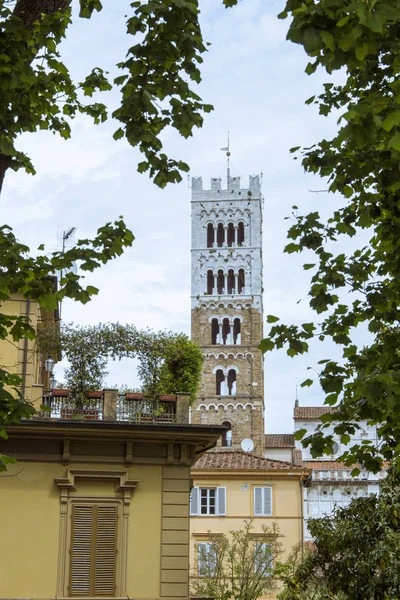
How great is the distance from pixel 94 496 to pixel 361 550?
19.9 ft

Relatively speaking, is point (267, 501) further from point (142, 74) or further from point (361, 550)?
point (142, 74)

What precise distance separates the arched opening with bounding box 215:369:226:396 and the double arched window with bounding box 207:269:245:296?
23.4 feet

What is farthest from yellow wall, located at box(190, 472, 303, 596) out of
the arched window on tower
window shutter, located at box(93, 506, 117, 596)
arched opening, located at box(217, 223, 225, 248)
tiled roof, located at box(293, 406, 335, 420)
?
arched opening, located at box(217, 223, 225, 248)

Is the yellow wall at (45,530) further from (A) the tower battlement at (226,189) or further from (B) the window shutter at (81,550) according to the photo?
(A) the tower battlement at (226,189)

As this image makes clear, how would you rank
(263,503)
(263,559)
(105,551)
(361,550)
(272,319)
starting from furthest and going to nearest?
(263,503) → (263,559) → (361,550) → (105,551) → (272,319)

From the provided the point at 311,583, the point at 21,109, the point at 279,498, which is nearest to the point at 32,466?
the point at 311,583

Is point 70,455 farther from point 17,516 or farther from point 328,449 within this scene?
point 328,449

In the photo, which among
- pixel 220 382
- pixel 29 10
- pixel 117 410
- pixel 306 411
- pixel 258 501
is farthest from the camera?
pixel 220 382

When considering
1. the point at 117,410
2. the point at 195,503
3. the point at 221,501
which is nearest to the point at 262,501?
the point at 221,501

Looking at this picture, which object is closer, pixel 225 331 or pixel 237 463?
pixel 237 463

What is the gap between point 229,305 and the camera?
257ft

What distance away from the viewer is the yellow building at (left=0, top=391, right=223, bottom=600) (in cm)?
1838

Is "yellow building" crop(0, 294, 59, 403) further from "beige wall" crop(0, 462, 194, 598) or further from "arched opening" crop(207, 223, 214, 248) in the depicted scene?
"arched opening" crop(207, 223, 214, 248)

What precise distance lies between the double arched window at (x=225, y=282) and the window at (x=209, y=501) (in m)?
38.7
